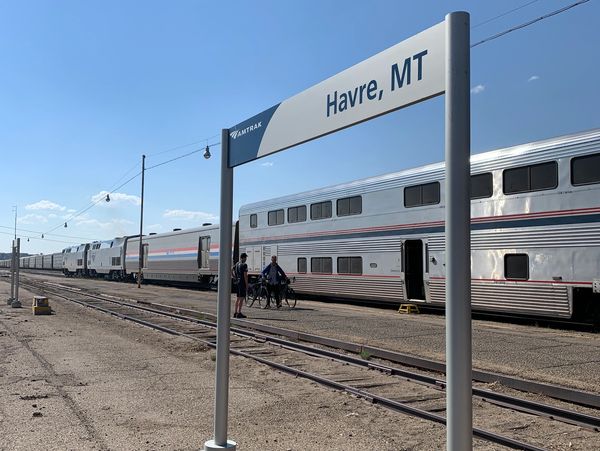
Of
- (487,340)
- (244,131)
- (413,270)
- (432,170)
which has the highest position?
(432,170)

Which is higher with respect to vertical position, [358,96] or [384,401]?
[358,96]

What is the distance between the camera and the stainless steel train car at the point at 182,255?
3105 cm

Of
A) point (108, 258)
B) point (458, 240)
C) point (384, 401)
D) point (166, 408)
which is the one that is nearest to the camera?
point (458, 240)

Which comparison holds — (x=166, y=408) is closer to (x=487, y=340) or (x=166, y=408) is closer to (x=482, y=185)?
(x=487, y=340)

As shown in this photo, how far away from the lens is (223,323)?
4195mm

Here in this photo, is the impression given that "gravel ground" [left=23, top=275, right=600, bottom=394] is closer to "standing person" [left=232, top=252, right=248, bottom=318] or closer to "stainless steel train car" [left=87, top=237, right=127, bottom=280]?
"standing person" [left=232, top=252, right=248, bottom=318]

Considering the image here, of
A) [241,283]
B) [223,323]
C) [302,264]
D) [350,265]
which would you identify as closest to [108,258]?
[302,264]

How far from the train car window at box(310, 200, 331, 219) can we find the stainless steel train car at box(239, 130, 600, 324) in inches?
1.5

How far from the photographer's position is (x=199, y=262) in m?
32.2

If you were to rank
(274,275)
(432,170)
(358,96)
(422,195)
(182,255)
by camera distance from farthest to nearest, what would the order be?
(182,255), (274,275), (422,195), (432,170), (358,96)

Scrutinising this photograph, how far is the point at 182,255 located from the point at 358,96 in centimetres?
3295

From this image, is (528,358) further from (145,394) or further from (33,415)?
(33,415)

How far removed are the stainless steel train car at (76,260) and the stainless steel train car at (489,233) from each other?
4941 centimetres

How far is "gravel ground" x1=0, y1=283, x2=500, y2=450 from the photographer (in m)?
5.22
